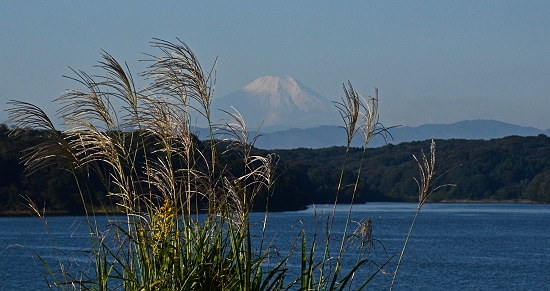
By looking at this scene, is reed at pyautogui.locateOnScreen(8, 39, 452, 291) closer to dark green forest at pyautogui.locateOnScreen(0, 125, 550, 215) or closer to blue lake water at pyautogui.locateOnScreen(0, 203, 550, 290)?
blue lake water at pyautogui.locateOnScreen(0, 203, 550, 290)

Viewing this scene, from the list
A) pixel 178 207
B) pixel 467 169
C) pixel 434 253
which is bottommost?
pixel 434 253

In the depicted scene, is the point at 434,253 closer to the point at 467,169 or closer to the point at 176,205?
the point at 176,205

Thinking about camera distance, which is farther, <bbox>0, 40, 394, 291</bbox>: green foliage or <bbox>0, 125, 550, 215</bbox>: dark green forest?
<bbox>0, 125, 550, 215</bbox>: dark green forest

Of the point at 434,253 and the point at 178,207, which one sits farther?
the point at 434,253

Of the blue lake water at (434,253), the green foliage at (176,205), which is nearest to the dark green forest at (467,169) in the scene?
the blue lake water at (434,253)

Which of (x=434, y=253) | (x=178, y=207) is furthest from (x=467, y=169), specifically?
(x=178, y=207)

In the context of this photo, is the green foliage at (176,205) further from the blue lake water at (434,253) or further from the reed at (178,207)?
the blue lake water at (434,253)

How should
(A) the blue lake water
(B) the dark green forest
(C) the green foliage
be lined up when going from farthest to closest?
(B) the dark green forest < (A) the blue lake water < (C) the green foliage

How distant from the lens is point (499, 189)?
426 feet

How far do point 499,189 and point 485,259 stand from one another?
86.8 metres

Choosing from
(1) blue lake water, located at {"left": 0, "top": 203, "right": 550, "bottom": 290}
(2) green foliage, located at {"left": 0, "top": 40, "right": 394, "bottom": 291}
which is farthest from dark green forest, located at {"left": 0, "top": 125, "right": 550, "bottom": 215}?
(2) green foliage, located at {"left": 0, "top": 40, "right": 394, "bottom": 291}

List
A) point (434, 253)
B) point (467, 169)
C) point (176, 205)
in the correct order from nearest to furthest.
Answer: point (176, 205) < point (434, 253) < point (467, 169)

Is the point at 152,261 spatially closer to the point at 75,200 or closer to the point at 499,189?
the point at 75,200

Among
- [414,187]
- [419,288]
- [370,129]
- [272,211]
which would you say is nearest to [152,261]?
[370,129]
